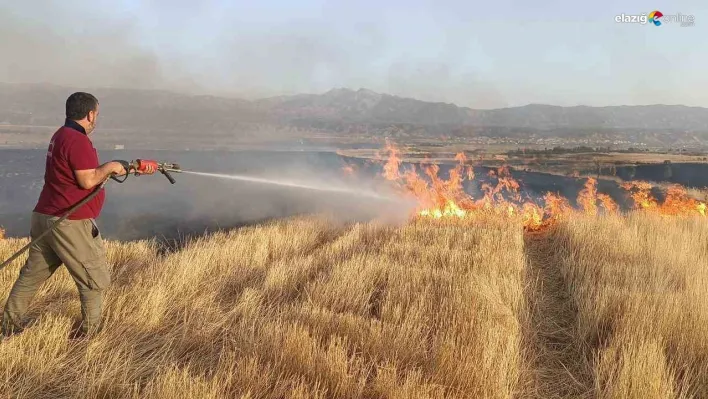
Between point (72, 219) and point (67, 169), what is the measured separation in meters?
0.46

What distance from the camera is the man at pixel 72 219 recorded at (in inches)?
157

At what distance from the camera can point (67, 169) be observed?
13.1 ft

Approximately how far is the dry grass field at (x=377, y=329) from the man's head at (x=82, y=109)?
192cm

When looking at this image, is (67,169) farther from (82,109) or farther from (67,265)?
(67,265)

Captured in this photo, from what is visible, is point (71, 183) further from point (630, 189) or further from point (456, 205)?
point (630, 189)

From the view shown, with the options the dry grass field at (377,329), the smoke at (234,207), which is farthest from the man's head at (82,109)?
the smoke at (234,207)

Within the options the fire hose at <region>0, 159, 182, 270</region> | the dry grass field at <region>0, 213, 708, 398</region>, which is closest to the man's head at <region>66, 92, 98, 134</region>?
the fire hose at <region>0, 159, 182, 270</region>

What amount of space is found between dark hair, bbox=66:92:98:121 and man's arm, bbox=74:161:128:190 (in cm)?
53

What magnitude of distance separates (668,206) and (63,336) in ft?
62.3

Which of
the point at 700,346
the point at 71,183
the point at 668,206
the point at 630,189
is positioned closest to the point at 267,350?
the point at 71,183

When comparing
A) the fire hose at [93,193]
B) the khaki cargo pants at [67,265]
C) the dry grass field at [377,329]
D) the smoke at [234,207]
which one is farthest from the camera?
the smoke at [234,207]

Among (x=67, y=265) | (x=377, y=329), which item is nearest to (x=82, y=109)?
(x=67, y=265)

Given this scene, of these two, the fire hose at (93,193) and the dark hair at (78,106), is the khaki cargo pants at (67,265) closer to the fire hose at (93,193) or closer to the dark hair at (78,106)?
the fire hose at (93,193)

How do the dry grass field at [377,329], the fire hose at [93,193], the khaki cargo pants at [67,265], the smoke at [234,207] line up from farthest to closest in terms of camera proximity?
the smoke at [234,207]
the khaki cargo pants at [67,265]
the fire hose at [93,193]
the dry grass field at [377,329]
